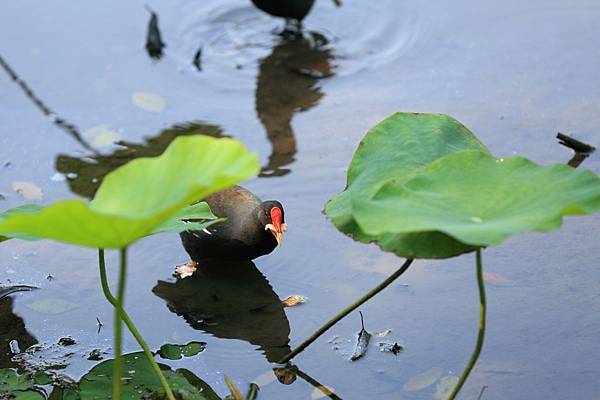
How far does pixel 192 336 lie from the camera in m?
4.20

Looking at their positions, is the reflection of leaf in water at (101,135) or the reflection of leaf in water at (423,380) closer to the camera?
the reflection of leaf in water at (423,380)

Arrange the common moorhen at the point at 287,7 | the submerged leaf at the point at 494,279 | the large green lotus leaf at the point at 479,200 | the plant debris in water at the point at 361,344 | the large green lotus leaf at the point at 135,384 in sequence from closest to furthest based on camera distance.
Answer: the large green lotus leaf at the point at 479,200 → the large green lotus leaf at the point at 135,384 → the plant debris in water at the point at 361,344 → the submerged leaf at the point at 494,279 → the common moorhen at the point at 287,7

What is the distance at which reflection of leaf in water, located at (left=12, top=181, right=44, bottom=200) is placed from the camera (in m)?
5.34

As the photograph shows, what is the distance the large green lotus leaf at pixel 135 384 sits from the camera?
11.7 feet

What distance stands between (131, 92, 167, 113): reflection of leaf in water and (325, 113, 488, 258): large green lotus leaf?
9.62 feet

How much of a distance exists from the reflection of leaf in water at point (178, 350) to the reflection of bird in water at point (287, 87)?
152cm

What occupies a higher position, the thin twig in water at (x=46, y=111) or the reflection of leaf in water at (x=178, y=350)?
the reflection of leaf in water at (x=178, y=350)

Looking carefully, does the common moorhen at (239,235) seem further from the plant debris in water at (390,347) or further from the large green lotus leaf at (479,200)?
the large green lotus leaf at (479,200)

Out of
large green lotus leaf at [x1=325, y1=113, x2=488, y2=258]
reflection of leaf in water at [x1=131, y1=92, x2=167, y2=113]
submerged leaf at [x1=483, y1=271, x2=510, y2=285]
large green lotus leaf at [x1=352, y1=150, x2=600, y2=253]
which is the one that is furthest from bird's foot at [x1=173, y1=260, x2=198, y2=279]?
large green lotus leaf at [x1=352, y1=150, x2=600, y2=253]

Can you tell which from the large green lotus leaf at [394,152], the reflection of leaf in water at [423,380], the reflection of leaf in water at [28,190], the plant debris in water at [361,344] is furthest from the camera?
the reflection of leaf in water at [28,190]

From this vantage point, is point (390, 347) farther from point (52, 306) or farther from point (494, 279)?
point (52, 306)

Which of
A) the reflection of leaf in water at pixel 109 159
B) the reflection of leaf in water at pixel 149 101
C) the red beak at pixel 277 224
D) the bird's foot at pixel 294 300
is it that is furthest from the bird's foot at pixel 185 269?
the reflection of leaf in water at pixel 149 101

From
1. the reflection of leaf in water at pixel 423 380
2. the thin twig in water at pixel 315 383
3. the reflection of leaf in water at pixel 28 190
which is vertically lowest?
the reflection of leaf in water at pixel 28 190

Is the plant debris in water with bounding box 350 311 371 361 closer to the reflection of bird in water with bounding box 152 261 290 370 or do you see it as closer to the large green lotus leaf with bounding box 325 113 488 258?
the reflection of bird in water with bounding box 152 261 290 370
